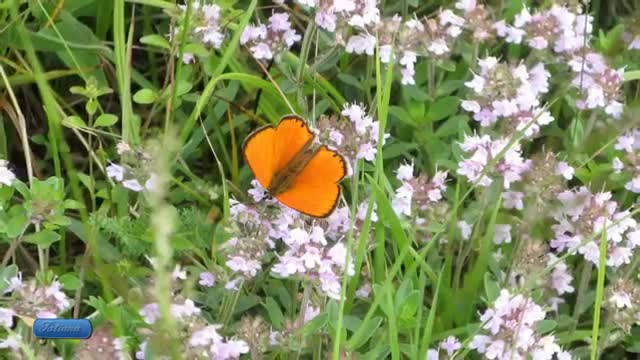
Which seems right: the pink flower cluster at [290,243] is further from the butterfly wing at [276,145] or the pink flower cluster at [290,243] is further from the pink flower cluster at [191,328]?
the pink flower cluster at [191,328]

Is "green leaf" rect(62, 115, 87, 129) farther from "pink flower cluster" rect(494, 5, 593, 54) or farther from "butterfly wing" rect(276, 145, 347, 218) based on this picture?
"pink flower cluster" rect(494, 5, 593, 54)

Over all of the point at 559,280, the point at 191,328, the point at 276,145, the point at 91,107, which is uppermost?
the point at 91,107

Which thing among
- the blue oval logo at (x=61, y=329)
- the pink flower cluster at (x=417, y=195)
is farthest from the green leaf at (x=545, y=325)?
the blue oval logo at (x=61, y=329)

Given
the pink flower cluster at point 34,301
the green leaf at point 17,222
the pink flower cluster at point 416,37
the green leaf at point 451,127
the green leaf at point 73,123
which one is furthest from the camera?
the green leaf at point 451,127

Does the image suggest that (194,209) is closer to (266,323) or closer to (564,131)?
(266,323)

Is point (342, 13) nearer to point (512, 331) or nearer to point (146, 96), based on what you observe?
point (146, 96)

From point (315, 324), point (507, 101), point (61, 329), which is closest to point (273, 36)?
point (507, 101)
